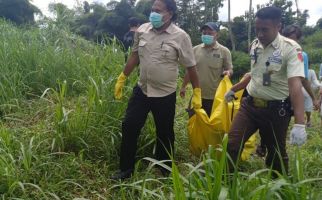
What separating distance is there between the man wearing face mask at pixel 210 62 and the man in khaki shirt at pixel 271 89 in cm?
115

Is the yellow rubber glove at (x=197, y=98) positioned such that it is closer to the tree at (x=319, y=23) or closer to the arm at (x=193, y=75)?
the arm at (x=193, y=75)

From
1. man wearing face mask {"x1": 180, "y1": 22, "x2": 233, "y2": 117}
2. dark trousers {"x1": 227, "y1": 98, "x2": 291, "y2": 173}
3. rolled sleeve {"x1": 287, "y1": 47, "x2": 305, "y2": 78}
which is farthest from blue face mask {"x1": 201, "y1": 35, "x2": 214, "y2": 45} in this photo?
rolled sleeve {"x1": 287, "y1": 47, "x2": 305, "y2": 78}

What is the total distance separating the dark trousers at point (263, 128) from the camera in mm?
2887

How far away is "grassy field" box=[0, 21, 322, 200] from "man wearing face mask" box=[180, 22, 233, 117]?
18.7 inches

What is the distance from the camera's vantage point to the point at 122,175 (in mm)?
3188

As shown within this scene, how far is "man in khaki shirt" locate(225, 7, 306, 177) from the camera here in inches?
105

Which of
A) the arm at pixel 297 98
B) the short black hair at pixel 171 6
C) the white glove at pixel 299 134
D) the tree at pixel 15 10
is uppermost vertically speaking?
the tree at pixel 15 10

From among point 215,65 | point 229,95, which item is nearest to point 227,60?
point 215,65

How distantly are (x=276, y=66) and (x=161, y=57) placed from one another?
93 cm

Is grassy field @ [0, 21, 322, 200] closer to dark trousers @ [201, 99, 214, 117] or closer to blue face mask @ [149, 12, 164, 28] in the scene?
dark trousers @ [201, 99, 214, 117]

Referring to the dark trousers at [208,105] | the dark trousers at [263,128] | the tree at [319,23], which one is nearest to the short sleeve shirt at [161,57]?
the dark trousers at [263,128]

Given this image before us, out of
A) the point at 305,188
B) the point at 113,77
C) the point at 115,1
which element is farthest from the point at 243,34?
the point at 305,188

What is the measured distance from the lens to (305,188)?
1794 millimetres

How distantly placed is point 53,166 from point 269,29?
76.7 inches
